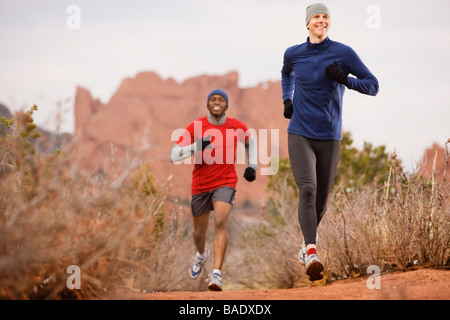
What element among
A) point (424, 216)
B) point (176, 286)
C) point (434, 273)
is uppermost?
point (424, 216)

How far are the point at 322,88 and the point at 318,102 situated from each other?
5.5 inches

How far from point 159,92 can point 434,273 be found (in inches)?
2699

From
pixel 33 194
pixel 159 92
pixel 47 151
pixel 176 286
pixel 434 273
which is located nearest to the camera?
pixel 33 194

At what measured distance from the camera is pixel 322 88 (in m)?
5.59

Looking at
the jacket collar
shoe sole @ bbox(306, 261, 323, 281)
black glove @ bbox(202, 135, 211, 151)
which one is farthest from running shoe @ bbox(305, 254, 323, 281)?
the jacket collar

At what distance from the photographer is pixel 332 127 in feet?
18.5

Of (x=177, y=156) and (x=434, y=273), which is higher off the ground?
(x=177, y=156)

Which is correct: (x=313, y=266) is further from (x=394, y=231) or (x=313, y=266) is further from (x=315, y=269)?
(x=394, y=231)

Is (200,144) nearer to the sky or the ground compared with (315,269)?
nearer to the sky

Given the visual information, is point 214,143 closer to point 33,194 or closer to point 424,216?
point 424,216

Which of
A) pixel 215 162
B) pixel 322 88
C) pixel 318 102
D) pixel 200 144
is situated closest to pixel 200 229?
pixel 215 162

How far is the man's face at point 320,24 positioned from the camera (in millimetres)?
5668

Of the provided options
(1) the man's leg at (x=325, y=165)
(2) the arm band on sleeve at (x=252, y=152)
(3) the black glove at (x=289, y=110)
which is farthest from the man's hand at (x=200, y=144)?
(1) the man's leg at (x=325, y=165)

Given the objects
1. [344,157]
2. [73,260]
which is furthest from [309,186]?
[344,157]
